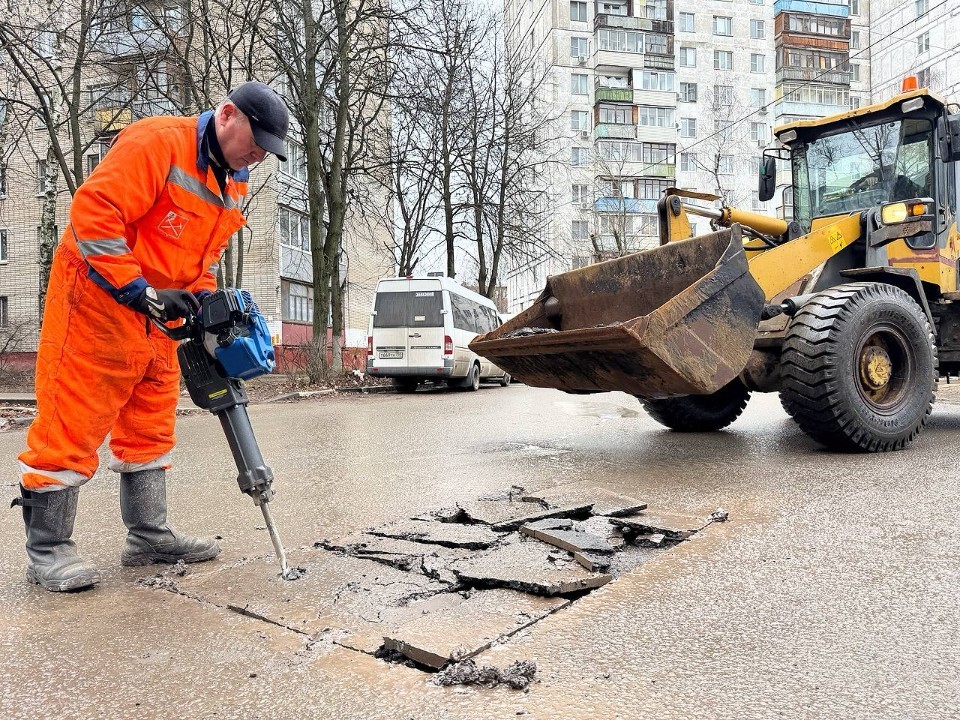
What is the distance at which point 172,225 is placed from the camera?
2781 millimetres

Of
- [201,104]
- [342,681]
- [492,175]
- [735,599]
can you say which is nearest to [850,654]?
[735,599]

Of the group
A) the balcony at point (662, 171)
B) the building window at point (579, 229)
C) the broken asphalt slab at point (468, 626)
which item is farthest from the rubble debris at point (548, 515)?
the balcony at point (662, 171)

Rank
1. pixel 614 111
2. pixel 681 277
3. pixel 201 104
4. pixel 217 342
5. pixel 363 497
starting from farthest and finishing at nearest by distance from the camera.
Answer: pixel 614 111 < pixel 201 104 < pixel 681 277 < pixel 363 497 < pixel 217 342

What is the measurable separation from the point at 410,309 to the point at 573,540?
12.3m

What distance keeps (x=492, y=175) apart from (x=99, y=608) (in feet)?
78.1

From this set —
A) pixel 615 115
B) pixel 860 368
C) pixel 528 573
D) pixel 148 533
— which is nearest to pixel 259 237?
pixel 860 368

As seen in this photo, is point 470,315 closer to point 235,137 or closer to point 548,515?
point 548,515

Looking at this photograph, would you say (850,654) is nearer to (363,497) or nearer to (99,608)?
(99,608)

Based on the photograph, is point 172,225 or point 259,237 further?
point 259,237

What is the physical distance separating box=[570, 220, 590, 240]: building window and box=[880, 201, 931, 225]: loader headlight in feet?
132

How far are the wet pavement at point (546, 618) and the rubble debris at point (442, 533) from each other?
0.32ft

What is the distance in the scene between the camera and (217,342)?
9.23 feet

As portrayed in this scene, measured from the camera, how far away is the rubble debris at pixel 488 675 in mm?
1833

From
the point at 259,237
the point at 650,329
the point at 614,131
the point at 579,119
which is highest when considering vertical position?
the point at 579,119
